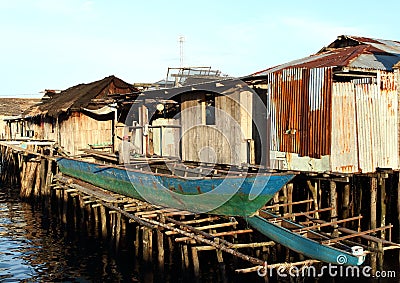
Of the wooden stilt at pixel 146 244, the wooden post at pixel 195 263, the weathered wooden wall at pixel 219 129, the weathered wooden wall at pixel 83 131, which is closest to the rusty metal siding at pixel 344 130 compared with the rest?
the weathered wooden wall at pixel 219 129

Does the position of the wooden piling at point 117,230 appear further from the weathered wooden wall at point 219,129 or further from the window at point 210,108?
the window at point 210,108

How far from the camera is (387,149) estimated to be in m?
12.4

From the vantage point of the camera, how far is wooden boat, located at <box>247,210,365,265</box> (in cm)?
898

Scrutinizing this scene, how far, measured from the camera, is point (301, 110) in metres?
12.8

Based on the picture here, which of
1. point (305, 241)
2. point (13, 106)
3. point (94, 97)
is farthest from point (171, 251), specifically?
point (13, 106)

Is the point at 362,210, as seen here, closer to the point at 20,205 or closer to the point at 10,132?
the point at 20,205

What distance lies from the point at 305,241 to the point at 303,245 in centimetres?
13

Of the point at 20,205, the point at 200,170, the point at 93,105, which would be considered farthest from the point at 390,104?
the point at 20,205

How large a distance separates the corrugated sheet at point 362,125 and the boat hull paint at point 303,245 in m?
2.62

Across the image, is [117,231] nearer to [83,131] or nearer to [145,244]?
[145,244]

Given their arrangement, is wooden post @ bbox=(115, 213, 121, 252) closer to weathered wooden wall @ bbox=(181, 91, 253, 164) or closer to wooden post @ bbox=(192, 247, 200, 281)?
weathered wooden wall @ bbox=(181, 91, 253, 164)

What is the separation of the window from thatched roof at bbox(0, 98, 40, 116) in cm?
3021

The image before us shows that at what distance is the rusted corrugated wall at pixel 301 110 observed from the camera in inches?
476

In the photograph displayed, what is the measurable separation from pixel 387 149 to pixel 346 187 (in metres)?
1.56
